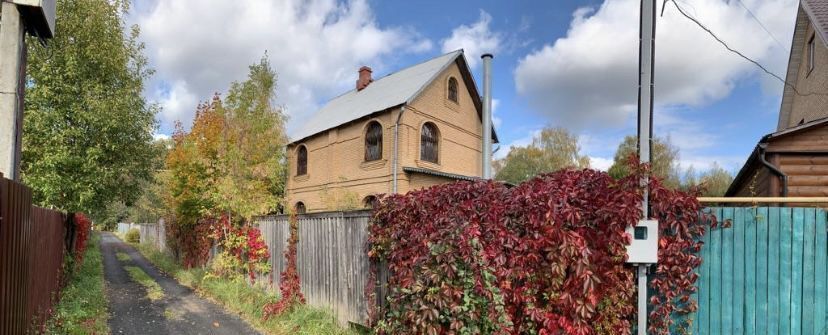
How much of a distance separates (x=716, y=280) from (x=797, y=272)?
1.74ft

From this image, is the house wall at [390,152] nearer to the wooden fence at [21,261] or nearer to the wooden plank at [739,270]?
the wooden fence at [21,261]

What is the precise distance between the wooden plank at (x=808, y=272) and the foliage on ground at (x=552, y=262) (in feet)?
2.29

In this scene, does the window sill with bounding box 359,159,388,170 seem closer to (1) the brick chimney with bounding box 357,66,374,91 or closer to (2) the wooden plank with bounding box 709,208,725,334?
(1) the brick chimney with bounding box 357,66,374,91

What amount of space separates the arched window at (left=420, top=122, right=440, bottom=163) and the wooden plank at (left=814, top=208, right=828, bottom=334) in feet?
45.6

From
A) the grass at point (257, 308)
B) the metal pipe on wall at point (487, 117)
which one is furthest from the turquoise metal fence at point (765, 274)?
the metal pipe on wall at point (487, 117)

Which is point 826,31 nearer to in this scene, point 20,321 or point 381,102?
point 381,102

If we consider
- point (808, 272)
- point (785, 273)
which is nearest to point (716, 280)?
point (785, 273)

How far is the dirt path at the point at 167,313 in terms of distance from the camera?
7.19 meters

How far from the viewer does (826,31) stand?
425 inches

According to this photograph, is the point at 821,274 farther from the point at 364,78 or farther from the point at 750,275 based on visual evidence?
the point at 364,78

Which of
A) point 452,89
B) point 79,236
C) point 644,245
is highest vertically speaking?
point 452,89

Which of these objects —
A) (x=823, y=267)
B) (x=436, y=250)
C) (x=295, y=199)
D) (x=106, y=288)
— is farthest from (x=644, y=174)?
(x=295, y=199)

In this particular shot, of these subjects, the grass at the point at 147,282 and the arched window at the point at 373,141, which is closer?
the grass at the point at 147,282

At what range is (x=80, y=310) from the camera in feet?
25.2
